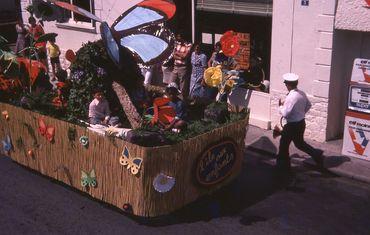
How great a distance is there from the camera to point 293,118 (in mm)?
7727

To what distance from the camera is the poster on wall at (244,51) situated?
10.6 metres

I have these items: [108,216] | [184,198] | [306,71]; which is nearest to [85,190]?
[108,216]

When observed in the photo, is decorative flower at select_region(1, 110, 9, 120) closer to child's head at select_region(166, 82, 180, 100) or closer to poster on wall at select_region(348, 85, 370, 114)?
child's head at select_region(166, 82, 180, 100)

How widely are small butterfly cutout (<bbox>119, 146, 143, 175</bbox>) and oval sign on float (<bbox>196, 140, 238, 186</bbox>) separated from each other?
37.0 inches

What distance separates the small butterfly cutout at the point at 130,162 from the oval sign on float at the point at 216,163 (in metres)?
0.94

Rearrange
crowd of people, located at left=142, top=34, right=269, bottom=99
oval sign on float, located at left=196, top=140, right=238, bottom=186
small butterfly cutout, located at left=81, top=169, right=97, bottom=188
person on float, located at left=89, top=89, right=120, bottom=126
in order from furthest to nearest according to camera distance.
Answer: crowd of people, located at left=142, top=34, right=269, bottom=99, person on float, located at left=89, top=89, right=120, bottom=126, small butterfly cutout, located at left=81, top=169, right=97, bottom=188, oval sign on float, located at left=196, top=140, right=238, bottom=186

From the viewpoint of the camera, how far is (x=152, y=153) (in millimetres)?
5969

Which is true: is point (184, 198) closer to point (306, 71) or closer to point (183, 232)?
point (183, 232)

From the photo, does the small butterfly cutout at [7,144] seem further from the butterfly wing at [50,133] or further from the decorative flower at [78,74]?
the decorative flower at [78,74]

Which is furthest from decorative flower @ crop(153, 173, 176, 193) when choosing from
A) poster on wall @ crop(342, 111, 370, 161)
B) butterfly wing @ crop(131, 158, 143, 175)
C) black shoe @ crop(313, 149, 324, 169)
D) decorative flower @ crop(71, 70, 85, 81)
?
poster on wall @ crop(342, 111, 370, 161)

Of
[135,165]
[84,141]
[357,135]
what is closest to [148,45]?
[84,141]

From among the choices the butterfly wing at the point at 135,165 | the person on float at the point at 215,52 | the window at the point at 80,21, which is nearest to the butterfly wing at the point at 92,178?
the butterfly wing at the point at 135,165

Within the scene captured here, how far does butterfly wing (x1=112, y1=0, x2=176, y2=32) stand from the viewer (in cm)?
738

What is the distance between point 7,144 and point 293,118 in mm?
4904
